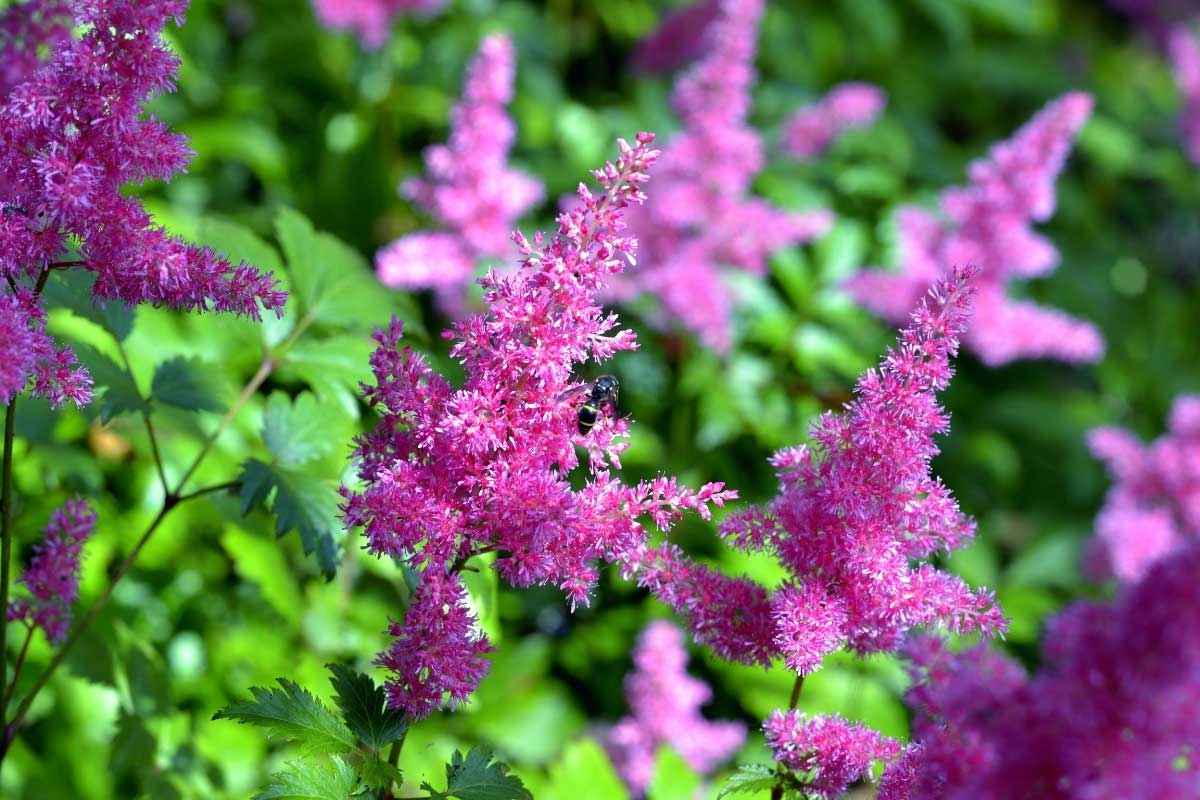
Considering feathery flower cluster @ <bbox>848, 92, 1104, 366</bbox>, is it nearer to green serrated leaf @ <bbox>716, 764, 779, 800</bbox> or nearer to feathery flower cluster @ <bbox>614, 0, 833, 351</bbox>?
feathery flower cluster @ <bbox>614, 0, 833, 351</bbox>

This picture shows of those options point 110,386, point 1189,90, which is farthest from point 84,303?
point 1189,90

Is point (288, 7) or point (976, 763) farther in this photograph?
point (288, 7)

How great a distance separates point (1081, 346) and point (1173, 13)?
4346 millimetres

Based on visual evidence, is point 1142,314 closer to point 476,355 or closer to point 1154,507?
point 1154,507

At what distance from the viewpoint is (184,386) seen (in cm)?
214

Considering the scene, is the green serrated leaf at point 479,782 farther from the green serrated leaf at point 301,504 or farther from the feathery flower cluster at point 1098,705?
the feathery flower cluster at point 1098,705

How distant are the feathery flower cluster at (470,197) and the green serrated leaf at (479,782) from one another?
1875 mm

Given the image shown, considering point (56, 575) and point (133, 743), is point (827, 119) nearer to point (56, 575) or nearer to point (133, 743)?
point (133, 743)

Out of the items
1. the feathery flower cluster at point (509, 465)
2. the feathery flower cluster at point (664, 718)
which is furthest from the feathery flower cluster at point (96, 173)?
the feathery flower cluster at point (664, 718)

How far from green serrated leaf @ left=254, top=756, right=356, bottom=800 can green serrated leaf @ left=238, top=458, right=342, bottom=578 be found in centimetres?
33

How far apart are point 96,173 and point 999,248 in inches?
120

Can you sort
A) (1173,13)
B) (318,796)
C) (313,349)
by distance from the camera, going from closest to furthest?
(318,796) < (313,349) < (1173,13)

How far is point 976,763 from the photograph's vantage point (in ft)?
4.21

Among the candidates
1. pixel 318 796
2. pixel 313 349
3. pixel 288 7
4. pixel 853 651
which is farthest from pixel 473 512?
pixel 288 7
